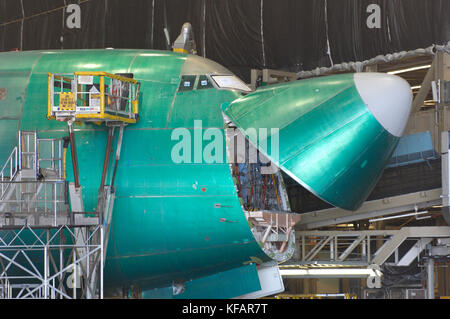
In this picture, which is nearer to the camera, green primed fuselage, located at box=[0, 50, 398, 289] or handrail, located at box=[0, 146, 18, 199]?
green primed fuselage, located at box=[0, 50, 398, 289]

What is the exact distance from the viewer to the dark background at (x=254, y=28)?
2417 centimetres

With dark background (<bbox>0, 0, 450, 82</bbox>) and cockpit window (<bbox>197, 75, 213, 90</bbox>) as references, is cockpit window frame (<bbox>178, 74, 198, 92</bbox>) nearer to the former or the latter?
cockpit window (<bbox>197, 75, 213, 90</bbox>)

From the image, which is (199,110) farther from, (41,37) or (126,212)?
(41,37)

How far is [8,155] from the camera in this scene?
1847 centimetres

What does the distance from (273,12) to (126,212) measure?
14630 millimetres

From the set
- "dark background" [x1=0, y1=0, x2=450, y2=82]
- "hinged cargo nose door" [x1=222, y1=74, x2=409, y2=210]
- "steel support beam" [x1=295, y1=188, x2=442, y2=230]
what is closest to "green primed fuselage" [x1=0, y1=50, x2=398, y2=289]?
"hinged cargo nose door" [x1=222, y1=74, x2=409, y2=210]

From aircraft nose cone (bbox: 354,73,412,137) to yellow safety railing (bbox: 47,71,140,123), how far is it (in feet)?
18.9

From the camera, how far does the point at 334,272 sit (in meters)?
21.8

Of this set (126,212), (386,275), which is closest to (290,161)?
(126,212)

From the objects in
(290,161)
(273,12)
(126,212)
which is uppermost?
(273,12)

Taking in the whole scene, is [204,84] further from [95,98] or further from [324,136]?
[324,136]

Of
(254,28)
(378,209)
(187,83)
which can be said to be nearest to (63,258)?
(187,83)

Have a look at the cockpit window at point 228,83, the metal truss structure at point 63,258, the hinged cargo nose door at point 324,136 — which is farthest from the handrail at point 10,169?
the hinged cargo nose door at point 324,136

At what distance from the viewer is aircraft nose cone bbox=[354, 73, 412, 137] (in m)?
16.3
